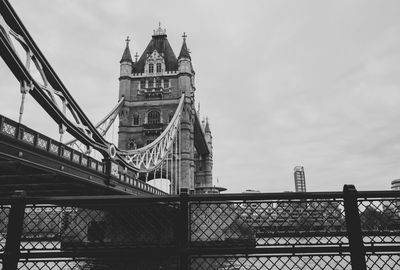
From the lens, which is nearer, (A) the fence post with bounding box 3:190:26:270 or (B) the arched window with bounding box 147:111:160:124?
(A) the fence post with bounding box 3:190:26:270

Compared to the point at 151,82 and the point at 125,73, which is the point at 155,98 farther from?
the point at 125,73

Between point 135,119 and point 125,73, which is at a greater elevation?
point 125,73

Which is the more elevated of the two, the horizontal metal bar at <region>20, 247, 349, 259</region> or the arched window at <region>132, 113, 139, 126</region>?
the arched window at <region>132, 113, 139, 126</region>

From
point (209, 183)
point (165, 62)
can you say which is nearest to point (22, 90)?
point (165, 62)

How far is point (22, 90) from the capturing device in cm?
1265

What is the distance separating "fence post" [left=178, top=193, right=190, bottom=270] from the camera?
3113 mm

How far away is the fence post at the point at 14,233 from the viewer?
3.07 metres

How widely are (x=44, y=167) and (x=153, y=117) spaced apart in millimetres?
34902

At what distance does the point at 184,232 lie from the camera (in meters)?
3.19

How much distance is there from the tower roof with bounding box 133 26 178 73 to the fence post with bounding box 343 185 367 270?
48.4m

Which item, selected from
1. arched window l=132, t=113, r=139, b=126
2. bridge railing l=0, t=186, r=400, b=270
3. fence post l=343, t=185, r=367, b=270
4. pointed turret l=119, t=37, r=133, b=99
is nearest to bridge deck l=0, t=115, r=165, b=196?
bridge railing l=0, t=186, r=400, b=270

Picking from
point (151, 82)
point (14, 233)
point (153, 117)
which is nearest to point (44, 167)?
point (14, 233)

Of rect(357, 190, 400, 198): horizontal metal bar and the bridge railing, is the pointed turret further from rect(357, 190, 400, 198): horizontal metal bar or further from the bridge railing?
rect(357, 190, 400, 198): horizontal metal bar

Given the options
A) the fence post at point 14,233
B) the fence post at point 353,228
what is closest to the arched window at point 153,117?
the fence post at point 14,233
